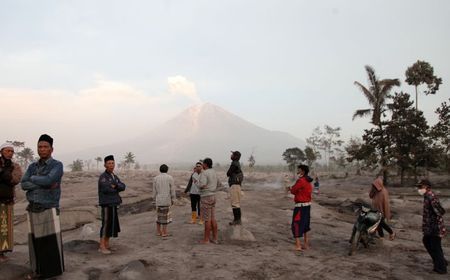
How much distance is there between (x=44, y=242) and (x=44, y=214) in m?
0.41

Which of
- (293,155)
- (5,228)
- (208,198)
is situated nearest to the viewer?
(5,228)

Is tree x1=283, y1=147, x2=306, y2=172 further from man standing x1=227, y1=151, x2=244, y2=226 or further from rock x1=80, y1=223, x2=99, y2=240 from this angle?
man standing x1=227, y1=151, x2=244, y2=226

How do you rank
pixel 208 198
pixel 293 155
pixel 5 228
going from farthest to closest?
1. pixel 293 155
2. pixel 208 198
3. pixel 5 228


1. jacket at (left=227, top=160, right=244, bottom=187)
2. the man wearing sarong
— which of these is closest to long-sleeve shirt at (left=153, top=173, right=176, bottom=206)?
jacket at (left=227, top=160, right=244, bottom=187)

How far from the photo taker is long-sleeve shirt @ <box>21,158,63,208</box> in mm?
5496

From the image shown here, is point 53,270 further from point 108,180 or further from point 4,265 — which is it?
point 108,180

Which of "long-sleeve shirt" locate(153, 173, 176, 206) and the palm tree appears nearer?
"long-sleeve shirt" locate(153, 173, 176, 206)

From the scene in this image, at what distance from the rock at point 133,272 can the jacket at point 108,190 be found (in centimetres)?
155

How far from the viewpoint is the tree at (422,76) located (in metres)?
27.8

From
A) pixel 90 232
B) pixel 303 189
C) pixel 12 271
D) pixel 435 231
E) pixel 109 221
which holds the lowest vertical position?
pixel 90 232

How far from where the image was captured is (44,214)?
5559 mm

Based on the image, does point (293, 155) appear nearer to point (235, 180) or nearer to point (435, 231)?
point (235, 180)

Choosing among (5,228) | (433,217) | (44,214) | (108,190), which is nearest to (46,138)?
(44,214)

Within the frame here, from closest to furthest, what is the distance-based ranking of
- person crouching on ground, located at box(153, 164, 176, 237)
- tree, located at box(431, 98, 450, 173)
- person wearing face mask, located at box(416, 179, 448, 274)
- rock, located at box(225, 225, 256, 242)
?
person wearing face mask, located at box(416, 179, 448, 274) < rock, located at box(225, 225, 256, 242) < person crouching on ground, located at box(153, 164, 176, 237) < tree, located at box(431, 98, 450, 173)
